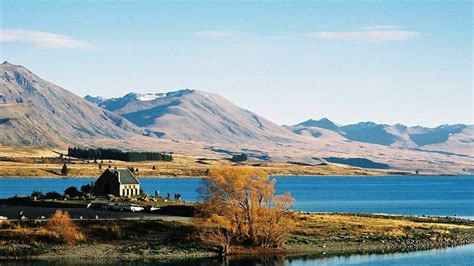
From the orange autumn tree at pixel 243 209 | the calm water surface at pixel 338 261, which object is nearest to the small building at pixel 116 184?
the orange autumn tree at pixel 243 209

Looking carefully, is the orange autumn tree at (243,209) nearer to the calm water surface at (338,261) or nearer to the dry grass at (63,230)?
the calm water surface at (338,261)

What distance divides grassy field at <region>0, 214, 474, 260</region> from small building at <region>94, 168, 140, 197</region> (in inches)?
1314

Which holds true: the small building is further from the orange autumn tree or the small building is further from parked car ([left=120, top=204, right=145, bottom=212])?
the orange autumn tree

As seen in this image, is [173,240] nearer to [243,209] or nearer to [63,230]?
[243,209]

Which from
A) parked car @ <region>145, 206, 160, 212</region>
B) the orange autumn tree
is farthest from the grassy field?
parked car @ <region>145, 206, 160, 212</region>

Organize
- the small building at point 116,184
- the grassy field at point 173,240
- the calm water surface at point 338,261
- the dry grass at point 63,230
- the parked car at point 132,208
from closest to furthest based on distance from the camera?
the calm water surface at point 338,261 < the grassy field at point 173,240 < the dry grass at point 63,230 < the parked car at point 132,208 < the small building at point 116,184

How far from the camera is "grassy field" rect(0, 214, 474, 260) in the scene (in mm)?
93500

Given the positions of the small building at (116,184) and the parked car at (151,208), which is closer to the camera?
the parked car at (151,208)

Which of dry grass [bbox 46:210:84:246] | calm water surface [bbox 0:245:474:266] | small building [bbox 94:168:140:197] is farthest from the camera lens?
small building [bbox 94:168:140:197]

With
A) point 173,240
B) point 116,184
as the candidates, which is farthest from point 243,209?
point 116,184

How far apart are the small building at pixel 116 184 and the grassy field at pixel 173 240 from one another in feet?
110

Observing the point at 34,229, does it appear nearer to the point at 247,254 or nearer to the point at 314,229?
the point at 247,254

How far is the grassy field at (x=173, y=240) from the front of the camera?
93500 millimetres

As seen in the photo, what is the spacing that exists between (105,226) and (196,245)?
10645 mm
